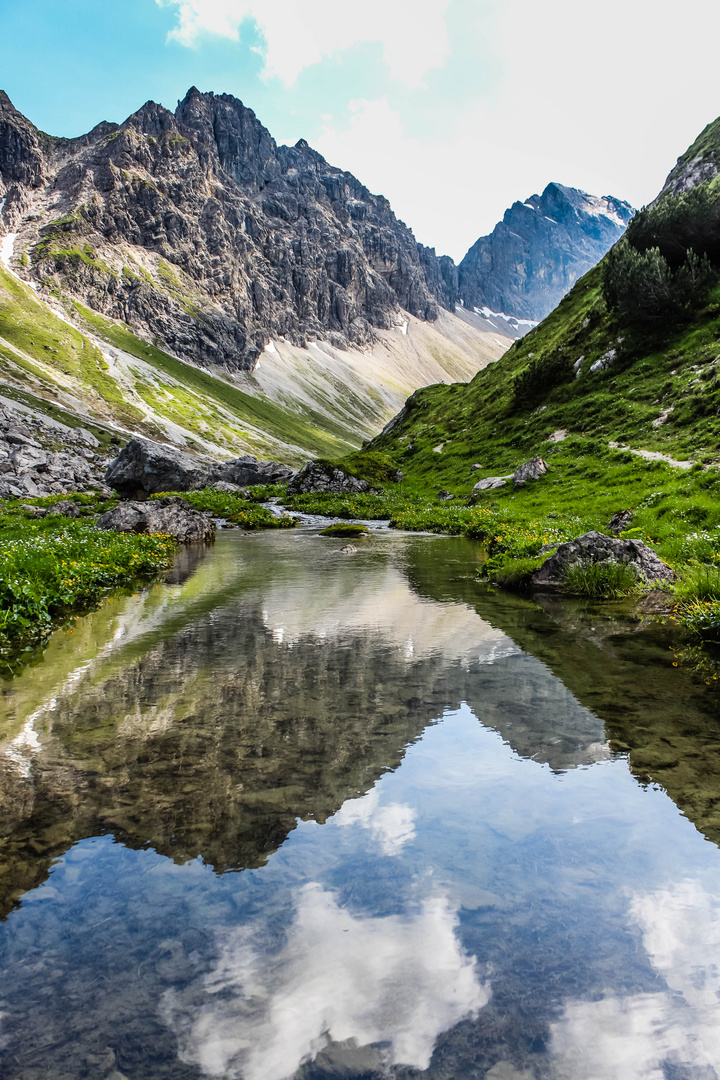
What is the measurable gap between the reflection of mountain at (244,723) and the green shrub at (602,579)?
3.64 metres

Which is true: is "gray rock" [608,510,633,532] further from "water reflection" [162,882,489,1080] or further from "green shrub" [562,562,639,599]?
"water reflection" [162,882,489,1080]

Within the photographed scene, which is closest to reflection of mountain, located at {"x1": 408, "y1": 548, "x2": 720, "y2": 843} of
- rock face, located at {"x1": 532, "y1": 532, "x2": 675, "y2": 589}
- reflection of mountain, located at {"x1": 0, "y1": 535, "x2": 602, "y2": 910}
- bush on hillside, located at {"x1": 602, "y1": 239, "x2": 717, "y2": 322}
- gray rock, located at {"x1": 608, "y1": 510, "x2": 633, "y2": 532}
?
reflection of mountain, located at {"x1": 0, "y1": 535, "x2": 602, "y2": 910}

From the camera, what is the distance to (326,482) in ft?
201

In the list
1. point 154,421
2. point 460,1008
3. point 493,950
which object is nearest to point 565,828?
point 493,950

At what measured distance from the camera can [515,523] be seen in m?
28.8

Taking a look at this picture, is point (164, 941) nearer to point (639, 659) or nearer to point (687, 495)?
point (639, 659)

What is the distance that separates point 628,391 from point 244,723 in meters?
45.5

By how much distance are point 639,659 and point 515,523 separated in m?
19.4

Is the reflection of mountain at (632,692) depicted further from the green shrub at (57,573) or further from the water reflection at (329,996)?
the green shrub at (57,573)

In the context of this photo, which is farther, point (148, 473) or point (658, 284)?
point (148, 473)

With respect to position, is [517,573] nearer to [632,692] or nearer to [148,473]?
[632,692]

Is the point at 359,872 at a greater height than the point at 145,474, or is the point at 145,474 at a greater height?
the point at 359,872

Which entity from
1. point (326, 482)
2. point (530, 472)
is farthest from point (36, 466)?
point (530, 472)

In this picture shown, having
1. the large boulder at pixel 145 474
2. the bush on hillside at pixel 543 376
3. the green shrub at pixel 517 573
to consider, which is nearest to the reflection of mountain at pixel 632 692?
the green shrub at pixel 517 573
